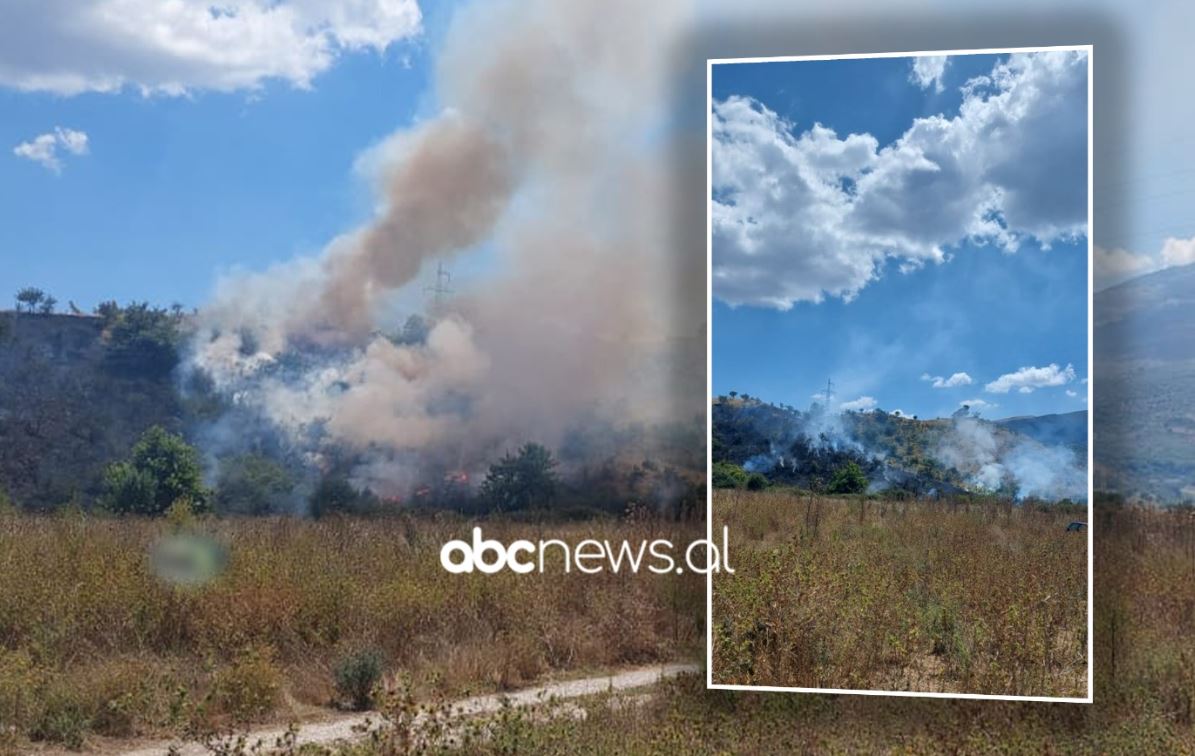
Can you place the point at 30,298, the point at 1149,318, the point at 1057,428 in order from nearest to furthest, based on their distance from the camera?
1. the point at 1057,428
2. the point at 1149,318
3. the point at 30,298

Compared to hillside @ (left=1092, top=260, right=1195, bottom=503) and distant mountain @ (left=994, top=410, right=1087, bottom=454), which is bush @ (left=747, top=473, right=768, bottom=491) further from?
hillside @ (left=1092, top=260, right=1195, bottom=503)

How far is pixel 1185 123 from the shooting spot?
6.57m

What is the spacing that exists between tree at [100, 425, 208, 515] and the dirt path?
292cm

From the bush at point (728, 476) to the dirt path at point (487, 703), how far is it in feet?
4.42

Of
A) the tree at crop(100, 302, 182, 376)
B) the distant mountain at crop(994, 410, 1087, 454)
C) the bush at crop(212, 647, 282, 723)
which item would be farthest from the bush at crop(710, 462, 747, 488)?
the tree at crop(100, 302, 182, 376)

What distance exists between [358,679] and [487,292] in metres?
3.13

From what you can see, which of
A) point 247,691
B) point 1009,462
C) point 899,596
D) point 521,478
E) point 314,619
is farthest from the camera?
point 521,478

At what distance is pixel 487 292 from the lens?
30.8 feet

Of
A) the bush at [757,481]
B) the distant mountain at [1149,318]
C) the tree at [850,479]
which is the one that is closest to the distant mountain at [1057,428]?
the distant mountain at [1149,318]

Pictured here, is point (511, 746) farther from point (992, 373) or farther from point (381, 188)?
point (381, 188)

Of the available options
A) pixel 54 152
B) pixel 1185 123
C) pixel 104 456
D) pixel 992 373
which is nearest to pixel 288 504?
pixel 104 456

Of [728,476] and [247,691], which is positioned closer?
[728,476]

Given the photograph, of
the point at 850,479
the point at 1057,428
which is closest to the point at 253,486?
the point at 850,479

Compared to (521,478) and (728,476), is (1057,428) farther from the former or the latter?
(521,478)
